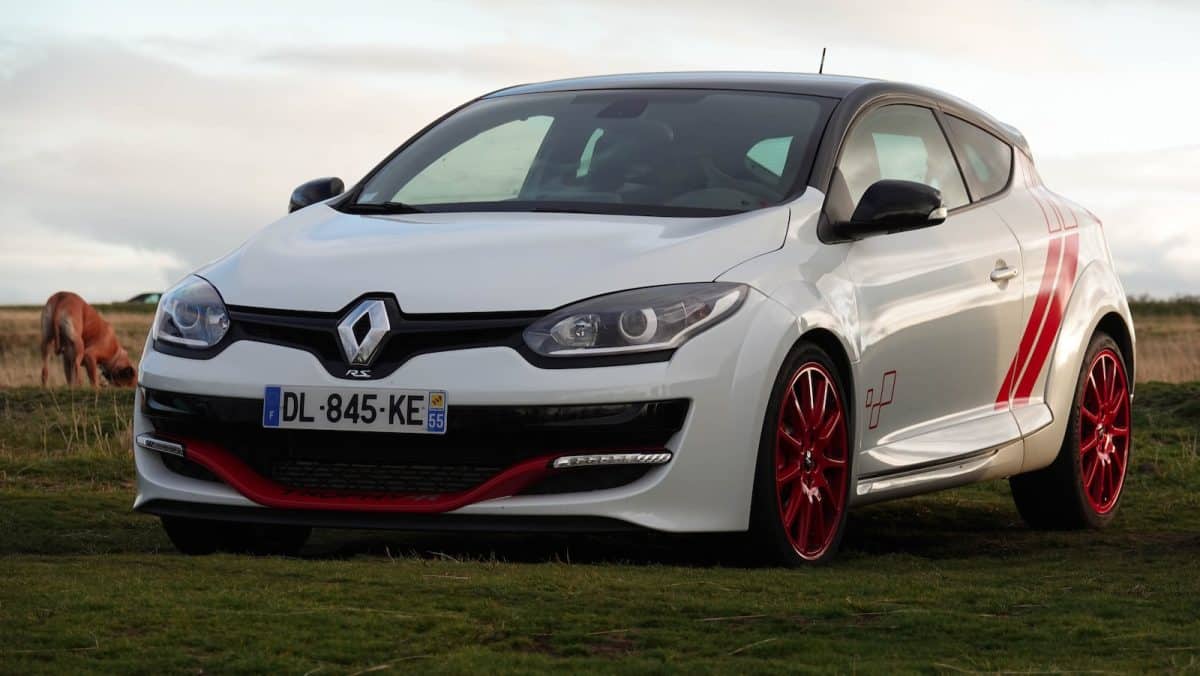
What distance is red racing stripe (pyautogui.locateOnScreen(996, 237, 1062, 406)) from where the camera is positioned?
7953 millimetres

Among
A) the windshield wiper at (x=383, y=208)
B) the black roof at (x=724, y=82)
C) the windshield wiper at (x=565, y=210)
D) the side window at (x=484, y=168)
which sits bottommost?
the windshield wiper at (x=565, y=210)

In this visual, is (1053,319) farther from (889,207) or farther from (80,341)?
(80,341)

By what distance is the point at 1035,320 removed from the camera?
26.7 feet

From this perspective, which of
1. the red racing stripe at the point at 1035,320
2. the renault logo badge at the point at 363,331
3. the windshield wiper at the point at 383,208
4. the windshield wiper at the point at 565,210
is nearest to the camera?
the renault logo badge at the point at 363,331

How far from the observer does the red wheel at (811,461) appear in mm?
6273

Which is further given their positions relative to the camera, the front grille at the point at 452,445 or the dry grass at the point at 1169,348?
the dry grass at the point at 1169,348

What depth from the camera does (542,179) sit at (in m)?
7.12

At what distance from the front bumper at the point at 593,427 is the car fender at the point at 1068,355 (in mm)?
2472

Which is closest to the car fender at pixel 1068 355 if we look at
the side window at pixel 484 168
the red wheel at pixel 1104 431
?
the red wheel at pixel 1104 431

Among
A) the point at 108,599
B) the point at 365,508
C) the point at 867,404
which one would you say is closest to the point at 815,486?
the point at 867,404

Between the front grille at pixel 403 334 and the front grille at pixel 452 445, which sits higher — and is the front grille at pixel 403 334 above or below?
above

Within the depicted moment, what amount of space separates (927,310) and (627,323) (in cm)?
177

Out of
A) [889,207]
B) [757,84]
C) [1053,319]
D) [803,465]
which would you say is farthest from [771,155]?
[1053,319]

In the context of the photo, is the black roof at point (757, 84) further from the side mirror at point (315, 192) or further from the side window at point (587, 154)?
the side mirror at point (315, 192)
